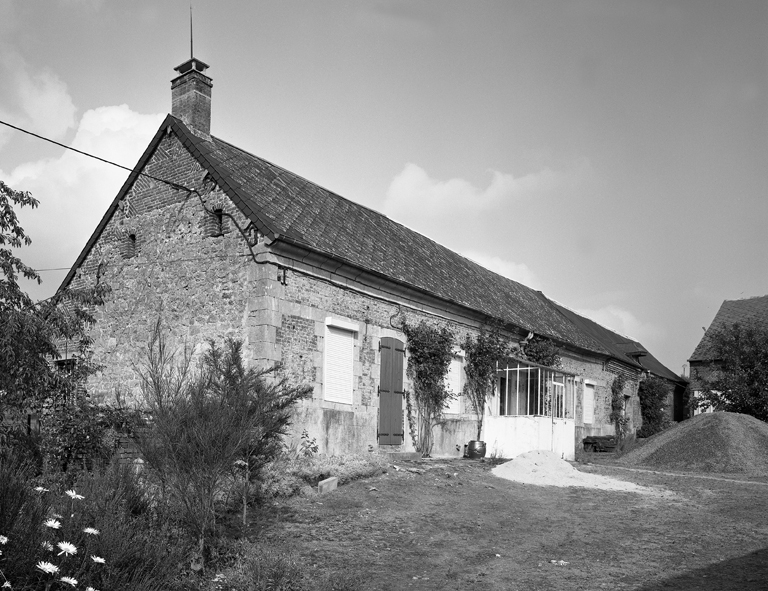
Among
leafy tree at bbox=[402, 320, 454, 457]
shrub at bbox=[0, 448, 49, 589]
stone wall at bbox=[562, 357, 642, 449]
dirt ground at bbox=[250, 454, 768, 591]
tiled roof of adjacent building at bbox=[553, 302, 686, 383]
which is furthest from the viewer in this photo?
tiled roof of adjacent building at bbox=[553, 302, 686, 383]

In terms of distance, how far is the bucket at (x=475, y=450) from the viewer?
16.4 metres

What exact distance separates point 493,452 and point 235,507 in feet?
29.5

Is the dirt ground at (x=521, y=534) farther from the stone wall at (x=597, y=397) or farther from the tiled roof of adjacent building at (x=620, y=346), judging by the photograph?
the tiled roof of adjacent building at (x=620, y=346)

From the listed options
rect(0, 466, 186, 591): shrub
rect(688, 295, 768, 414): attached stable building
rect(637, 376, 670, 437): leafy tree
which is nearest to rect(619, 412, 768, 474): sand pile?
rect(637, 376, 670, 437): leafy tree

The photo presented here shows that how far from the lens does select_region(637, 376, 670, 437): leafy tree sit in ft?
97.5

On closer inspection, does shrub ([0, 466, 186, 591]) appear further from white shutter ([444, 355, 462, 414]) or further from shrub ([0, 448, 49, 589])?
white shutter ([444, 355, 462, 414])

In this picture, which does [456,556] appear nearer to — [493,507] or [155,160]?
[493,507]

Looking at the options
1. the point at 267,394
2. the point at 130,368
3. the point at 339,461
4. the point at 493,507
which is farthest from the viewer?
the point at 130,368

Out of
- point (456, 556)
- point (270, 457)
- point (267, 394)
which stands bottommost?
point (456, 556)

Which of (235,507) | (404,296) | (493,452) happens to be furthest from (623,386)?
(235,507)

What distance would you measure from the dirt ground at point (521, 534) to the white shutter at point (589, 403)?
37.4ft

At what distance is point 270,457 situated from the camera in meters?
8.80

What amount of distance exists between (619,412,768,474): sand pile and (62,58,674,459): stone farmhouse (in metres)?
2.33

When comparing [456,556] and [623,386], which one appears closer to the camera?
[456,556]
